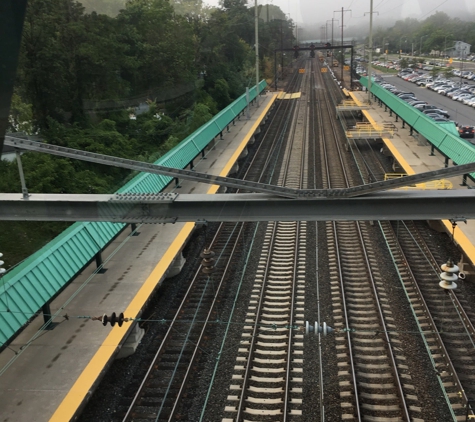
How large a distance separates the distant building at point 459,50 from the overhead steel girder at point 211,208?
1542 cm

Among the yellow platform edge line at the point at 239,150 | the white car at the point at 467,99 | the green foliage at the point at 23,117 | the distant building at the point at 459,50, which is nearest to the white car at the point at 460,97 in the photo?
the white car at the point at 467,99

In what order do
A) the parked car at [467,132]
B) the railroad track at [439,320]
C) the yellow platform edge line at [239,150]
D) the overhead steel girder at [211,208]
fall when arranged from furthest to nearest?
the parked car at [467,132] → the yellow platform edge line at [239,150] → the railroad track at [439,320] → the overhead steel girder at [211,208]

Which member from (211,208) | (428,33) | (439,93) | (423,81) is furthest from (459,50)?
(211,208)

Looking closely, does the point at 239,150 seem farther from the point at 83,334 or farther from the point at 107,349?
the point at 107,349

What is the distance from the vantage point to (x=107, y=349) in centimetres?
470

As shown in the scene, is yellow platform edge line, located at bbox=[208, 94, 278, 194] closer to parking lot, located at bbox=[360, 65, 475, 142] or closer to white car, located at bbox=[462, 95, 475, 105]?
parking lot, located at bbox=[360, 65, 475, 142]

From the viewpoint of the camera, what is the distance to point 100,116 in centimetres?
916

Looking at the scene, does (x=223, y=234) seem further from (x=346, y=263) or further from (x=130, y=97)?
(x=130, y=97)

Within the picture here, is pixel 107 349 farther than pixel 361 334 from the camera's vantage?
No

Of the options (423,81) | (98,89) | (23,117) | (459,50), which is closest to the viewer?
(23,117)

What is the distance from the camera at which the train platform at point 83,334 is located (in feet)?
13.4

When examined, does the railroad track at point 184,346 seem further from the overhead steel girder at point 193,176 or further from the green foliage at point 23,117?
the green foliage at point 23,117

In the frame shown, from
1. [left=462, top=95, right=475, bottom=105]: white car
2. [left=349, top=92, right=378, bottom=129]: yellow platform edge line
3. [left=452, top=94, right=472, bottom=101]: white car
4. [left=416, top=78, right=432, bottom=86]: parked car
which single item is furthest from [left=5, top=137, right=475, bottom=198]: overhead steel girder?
[left=416, top=78, right=432, bottom=86]: parked car

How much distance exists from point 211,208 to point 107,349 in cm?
207
